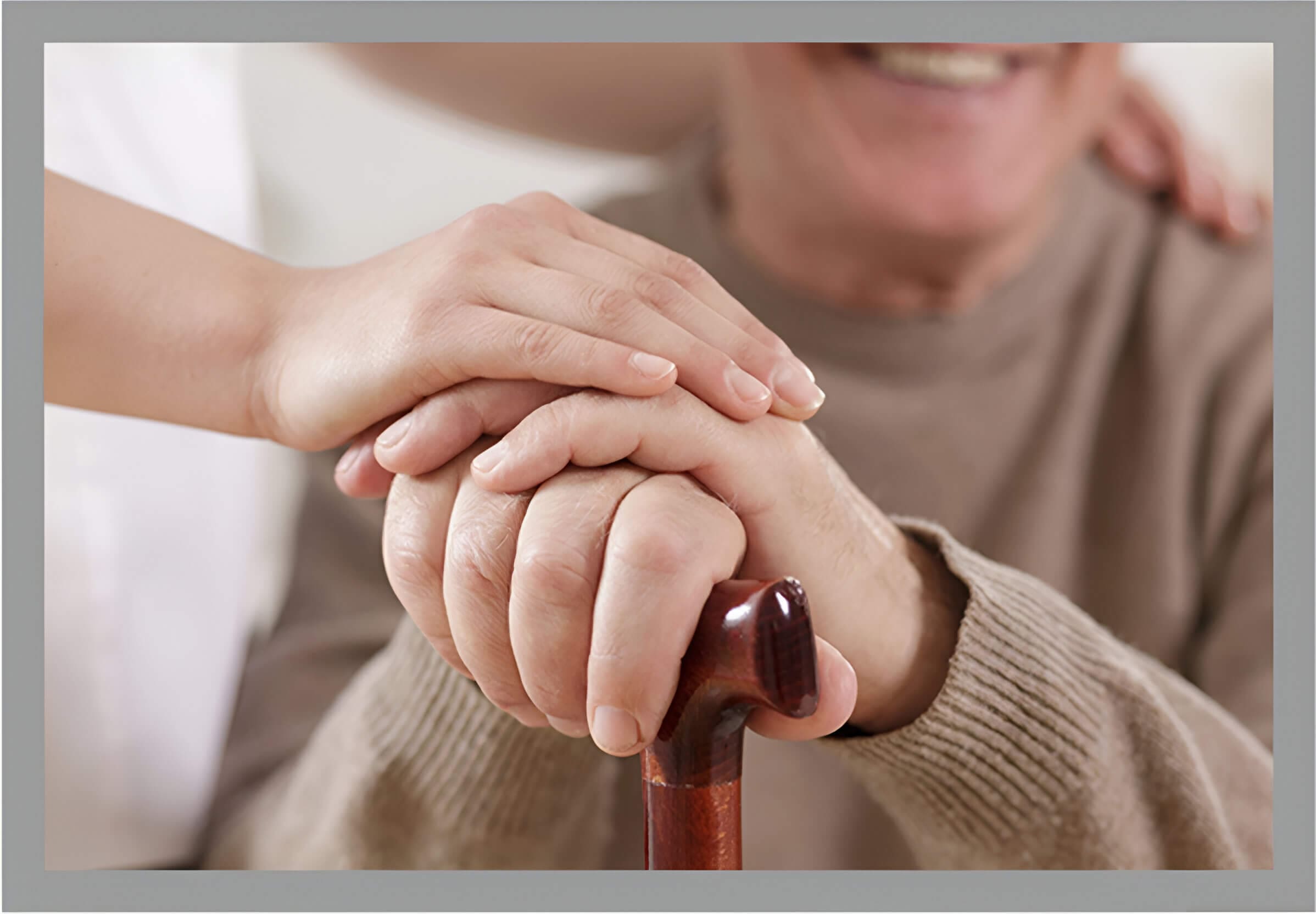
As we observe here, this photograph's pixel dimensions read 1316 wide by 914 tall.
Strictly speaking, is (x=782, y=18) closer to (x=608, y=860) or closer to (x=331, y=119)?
(x=331, y=119)

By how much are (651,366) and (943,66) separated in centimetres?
23

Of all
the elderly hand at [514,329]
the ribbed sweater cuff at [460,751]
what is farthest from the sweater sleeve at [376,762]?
the elderly hand at [514,329]

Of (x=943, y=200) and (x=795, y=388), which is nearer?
(x=795, y=388)

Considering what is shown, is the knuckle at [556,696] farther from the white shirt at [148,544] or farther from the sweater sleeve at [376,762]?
the white shirt at [148,544]

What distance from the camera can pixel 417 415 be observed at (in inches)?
11.0

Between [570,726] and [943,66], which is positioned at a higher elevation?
[943,66]

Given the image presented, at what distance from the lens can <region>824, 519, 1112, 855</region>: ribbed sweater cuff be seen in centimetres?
31

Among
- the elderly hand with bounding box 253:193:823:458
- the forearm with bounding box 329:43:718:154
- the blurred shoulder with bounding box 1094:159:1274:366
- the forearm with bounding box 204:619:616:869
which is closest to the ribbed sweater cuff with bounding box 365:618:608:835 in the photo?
the forearm with bounding box 204:619:616:869

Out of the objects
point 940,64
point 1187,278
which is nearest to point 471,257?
point 940,64

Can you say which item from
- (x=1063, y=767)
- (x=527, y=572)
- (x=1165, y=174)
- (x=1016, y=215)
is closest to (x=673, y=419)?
(x=527, y=572)

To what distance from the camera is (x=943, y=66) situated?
41 cm

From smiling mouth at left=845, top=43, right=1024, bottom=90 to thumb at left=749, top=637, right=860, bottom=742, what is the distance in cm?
25

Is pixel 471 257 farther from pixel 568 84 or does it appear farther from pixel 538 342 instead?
pixel 568 84

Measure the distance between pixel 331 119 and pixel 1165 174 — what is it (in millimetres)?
402
